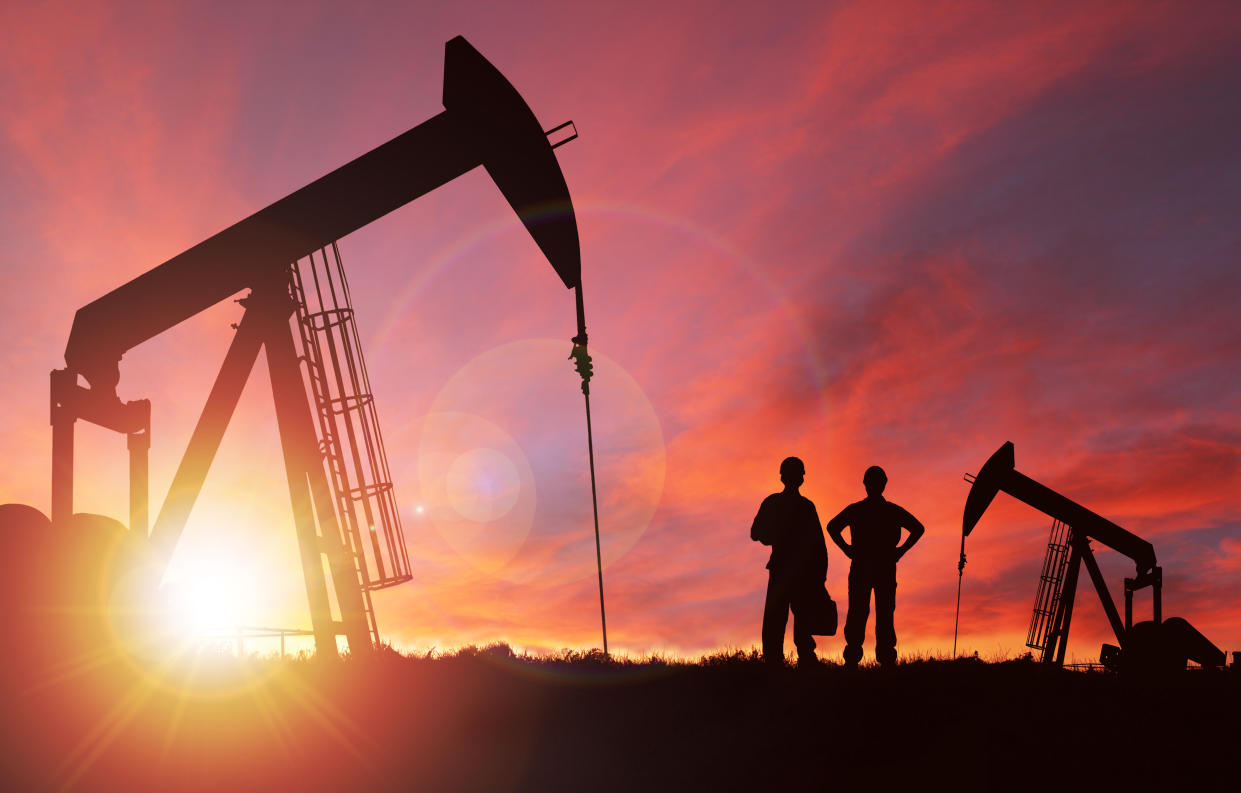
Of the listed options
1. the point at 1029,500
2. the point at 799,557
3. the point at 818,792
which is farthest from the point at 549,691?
the point at 1029,500

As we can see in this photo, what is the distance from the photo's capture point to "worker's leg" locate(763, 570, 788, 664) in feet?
27.4

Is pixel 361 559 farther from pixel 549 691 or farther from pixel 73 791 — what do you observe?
pixel 73 791

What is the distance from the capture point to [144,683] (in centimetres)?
870

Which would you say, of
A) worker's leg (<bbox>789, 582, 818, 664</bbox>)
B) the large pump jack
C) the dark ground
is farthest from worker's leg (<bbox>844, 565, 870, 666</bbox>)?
the large pump jack

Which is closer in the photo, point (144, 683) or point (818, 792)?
point (818, 792)

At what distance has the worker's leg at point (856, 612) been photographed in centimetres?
834

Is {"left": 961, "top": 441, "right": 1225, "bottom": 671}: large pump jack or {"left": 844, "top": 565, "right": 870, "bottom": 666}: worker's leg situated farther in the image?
{"left": 961, "top": 441, "right": 1225, "bottom": 671}: large pump jack

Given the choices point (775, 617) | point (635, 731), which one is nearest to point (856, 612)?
point (775, 617)

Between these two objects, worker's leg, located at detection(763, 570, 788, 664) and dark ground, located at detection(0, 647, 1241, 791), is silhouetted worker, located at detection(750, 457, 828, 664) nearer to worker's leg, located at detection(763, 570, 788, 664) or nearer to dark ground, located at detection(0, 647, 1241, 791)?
worker's leg, located at detection(763, 570, 788, 664)

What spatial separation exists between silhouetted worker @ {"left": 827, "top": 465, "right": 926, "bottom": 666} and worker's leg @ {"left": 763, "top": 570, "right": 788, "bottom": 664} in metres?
0.67

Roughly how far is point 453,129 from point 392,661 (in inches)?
253

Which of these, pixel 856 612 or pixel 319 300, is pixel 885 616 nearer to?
pixel 856 612

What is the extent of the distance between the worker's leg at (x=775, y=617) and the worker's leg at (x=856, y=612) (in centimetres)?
66

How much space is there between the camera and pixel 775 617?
27.7ft
